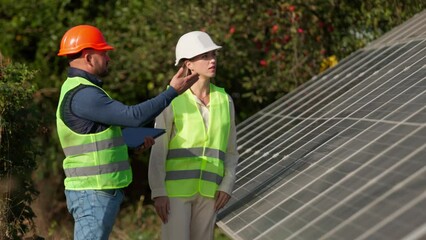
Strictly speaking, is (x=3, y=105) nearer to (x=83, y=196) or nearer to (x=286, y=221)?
(x=83, y=196)

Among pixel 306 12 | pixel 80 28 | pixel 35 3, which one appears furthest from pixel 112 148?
pixel 35 3

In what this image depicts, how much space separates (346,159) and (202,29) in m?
7.24

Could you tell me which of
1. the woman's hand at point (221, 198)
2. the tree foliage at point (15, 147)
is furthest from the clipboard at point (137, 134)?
the tree foliage at point (15, 147)

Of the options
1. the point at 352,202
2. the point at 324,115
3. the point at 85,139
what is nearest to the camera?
the point at 352,202

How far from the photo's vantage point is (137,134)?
5594 millimetres

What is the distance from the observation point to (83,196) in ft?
16.8

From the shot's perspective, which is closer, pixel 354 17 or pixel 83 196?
pixel 83 196

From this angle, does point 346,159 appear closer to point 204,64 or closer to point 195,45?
point 204,64

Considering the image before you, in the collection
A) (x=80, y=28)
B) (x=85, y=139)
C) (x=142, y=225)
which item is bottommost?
(x=142, y=225)

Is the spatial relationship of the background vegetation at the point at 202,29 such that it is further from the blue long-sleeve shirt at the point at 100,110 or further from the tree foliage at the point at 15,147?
the blue long-sleeve shirt at the point at 100,110

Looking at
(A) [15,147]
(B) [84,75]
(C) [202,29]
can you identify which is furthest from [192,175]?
(C) [202,29]

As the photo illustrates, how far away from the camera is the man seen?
5.02 metres

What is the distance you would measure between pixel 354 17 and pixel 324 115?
5.62m

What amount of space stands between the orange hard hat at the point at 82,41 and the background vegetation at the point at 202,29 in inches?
279
